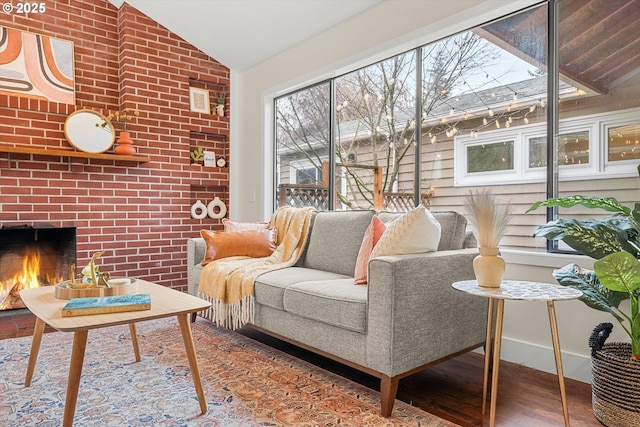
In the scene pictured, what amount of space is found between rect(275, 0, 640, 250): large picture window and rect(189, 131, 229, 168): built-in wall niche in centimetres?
69

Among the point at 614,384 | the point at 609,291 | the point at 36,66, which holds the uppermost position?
the point at 36,66

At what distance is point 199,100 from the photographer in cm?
455

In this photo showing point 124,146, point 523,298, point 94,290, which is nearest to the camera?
point 523,298

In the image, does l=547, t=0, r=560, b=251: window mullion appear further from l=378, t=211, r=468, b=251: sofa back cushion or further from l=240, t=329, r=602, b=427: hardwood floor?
l=240, t=329, r=602, b=427: hardwood floor

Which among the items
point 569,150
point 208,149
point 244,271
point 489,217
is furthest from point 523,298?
point 208,149

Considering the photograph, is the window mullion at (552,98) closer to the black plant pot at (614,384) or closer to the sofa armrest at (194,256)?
the black plant pot at (614,384)

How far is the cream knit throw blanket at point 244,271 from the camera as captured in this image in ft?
8.89

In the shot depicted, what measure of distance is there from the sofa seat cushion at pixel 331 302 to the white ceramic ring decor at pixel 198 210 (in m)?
2.40

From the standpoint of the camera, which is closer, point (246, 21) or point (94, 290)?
point (94, 290)

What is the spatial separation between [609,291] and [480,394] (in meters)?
0.74

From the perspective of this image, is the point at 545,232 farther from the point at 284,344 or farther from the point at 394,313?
the point at 284,344

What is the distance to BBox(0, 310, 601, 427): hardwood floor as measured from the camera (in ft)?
6.02

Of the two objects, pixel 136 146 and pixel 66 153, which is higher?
pixel 136 146

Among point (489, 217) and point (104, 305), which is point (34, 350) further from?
point (489, 217)
